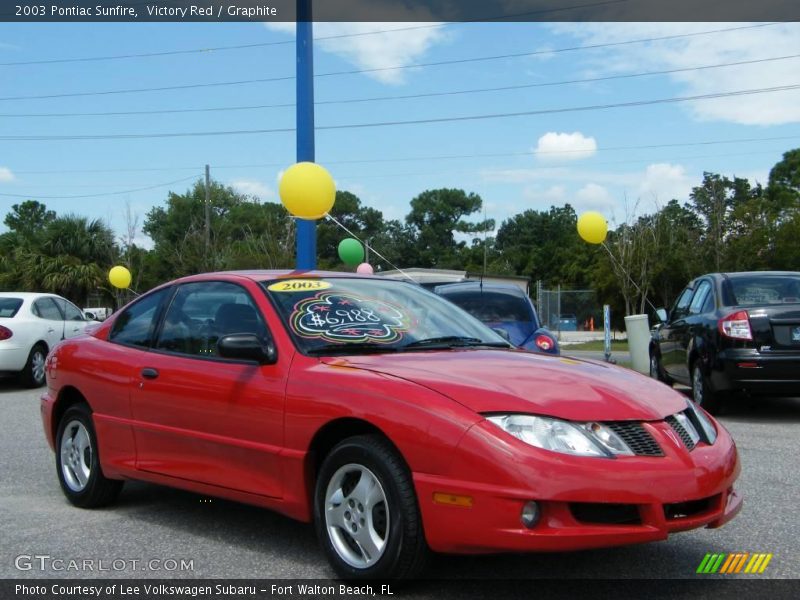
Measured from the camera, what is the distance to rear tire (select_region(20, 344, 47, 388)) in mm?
13508

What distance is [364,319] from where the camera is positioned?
15.2ft

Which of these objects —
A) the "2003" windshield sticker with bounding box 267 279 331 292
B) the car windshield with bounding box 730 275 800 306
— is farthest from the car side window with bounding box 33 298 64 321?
the "2003" windshield sticker with bounding box 267 279 331 292

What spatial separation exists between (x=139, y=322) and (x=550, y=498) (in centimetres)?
308

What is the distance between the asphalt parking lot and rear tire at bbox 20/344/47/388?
7.41 metres

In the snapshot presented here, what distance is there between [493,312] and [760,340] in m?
2.77

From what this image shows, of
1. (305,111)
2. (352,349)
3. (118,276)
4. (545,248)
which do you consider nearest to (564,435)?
Answer: (352,349)

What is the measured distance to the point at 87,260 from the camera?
116ft

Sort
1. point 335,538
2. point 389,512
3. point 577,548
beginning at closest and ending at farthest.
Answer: point 577,548, point 389,512, point 335,538

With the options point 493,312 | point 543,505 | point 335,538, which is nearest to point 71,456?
point 335,538

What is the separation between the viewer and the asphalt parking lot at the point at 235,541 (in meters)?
4.15

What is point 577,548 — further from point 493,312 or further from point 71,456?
point 493,312

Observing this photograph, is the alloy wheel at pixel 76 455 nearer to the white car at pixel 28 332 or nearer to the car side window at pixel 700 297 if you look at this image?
the car side window at pixel 700 297

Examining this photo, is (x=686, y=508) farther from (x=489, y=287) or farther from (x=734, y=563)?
(x=489, y=287)

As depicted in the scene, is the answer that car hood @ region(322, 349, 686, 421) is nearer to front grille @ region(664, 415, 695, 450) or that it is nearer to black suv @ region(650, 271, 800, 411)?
front grille @ region(664, 415, 695, 450)
